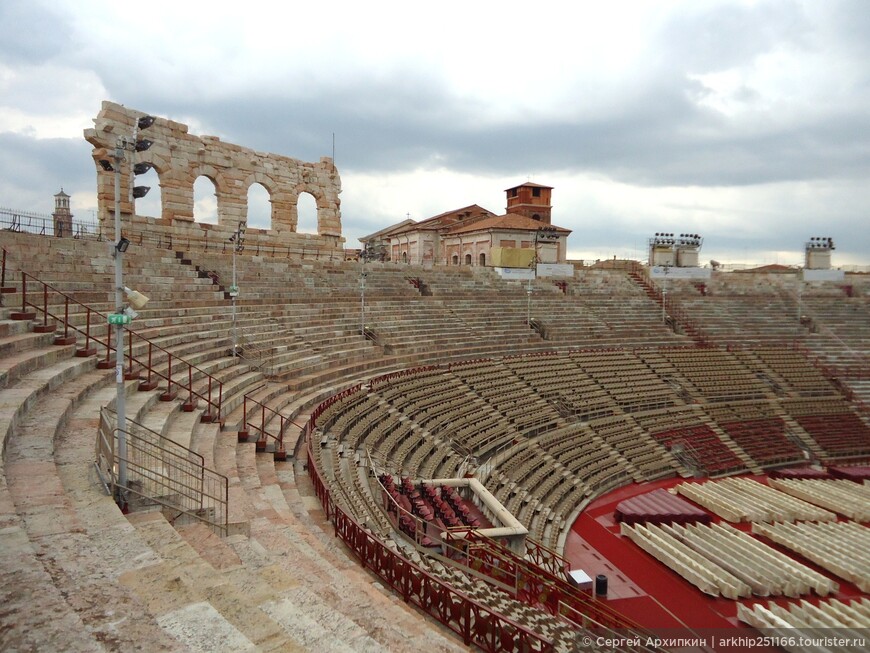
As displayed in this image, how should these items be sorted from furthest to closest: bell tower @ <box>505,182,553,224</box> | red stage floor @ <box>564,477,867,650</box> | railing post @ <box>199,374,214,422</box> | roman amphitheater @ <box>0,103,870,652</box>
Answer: bell tower @ <box>505,182,553,224</box> < red stage floor @ <box>564,477,867,650</box> < railing post @ <box>199,374,214,422</box> < roman amphitheater @ <box>0,103,870,652</box>

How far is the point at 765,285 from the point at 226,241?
118 feet

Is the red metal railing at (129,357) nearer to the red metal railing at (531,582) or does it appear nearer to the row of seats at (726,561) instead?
the red metal railing at (531,582)

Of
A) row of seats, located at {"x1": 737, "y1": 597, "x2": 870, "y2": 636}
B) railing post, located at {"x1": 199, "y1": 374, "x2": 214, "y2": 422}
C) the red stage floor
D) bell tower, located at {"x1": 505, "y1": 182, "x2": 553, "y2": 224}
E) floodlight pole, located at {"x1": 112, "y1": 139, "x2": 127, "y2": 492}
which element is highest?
bell tower, located at {"x1": 505, "y1": 182, "x2": 553, "y2": 224}

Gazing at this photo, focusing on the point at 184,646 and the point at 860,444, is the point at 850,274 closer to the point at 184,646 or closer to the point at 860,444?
the point at 860,444

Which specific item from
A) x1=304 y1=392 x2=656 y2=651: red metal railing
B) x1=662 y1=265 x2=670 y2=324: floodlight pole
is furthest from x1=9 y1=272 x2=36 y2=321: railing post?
x1=662 y1=265 x2=670 y2=324: floodlight pole

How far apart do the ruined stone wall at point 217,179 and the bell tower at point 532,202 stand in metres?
29.2

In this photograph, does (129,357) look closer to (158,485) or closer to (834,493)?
(158,485)

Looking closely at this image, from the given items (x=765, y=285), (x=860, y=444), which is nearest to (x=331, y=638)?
(x=860, y=444)

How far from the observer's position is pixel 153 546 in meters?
5.51

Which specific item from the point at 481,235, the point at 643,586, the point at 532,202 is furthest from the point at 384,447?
the point at 532,202

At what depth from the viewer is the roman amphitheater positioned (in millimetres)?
5348

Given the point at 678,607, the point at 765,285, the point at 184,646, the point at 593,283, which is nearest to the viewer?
the point at 184,646

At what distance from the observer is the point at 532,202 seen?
5400 centimetres

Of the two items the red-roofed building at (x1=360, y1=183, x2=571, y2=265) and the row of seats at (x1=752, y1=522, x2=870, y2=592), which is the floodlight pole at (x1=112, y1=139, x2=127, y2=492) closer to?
the row of seats at (x1=752, y1=522, x2=870, y2=592)
